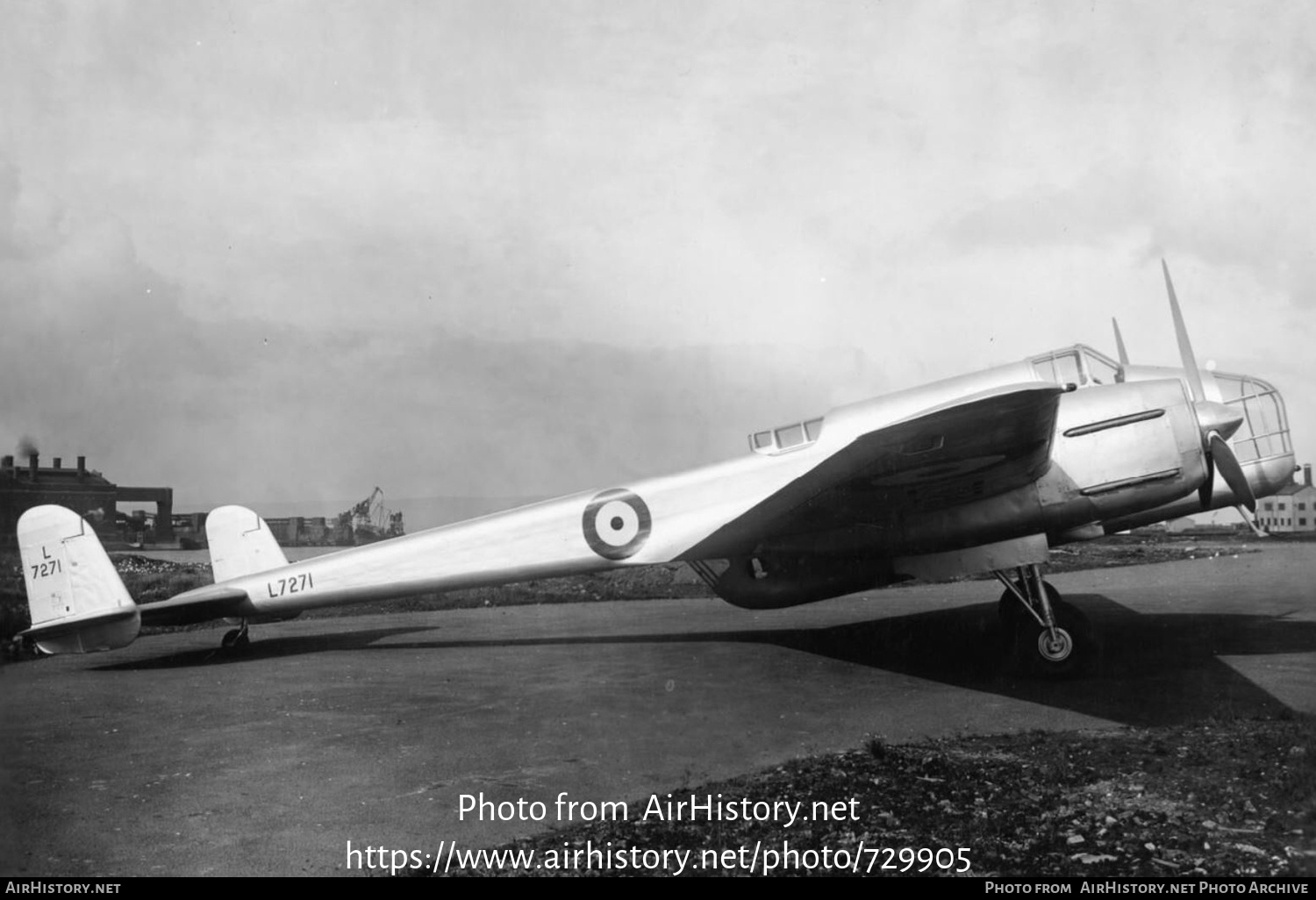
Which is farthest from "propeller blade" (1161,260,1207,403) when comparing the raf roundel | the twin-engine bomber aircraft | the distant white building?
the distant white building

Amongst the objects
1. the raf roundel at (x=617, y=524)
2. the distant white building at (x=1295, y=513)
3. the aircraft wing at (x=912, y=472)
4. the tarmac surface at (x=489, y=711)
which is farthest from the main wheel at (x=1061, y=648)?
the distant white building at (x=1295, y=513)

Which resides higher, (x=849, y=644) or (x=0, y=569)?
(x=0, y=569)

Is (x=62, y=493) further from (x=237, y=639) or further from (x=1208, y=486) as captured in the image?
(x=1208, y=486)

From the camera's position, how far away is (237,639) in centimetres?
1014

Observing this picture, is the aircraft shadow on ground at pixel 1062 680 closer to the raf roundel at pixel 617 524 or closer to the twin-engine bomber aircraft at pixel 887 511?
the twin-engine bomber aircraft at pixel 887 511

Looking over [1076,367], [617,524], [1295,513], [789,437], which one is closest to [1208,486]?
[1076,367]

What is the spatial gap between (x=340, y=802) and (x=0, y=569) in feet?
33.3

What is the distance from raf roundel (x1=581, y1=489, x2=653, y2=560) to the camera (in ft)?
27.1

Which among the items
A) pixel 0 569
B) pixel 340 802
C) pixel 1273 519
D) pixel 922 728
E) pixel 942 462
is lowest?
pixel 1273 519

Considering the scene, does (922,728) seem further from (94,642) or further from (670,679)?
(94,642)

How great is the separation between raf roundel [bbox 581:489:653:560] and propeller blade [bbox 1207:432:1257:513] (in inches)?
193

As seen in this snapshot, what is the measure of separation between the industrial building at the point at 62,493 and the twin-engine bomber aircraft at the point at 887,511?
185 cm
